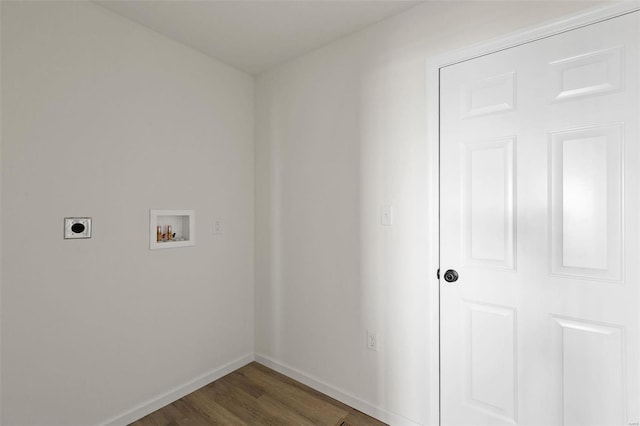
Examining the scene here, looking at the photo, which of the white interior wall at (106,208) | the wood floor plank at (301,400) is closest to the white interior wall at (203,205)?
the white interior wall at (106,208)

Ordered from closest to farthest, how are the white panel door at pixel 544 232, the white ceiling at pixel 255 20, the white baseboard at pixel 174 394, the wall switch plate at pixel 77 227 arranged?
the white panel door at pixel 544 232 < the wall switch plate at pixel 77 227 < the white ceiling at pixel 255 20 < the white baseboard at pixel 174 394

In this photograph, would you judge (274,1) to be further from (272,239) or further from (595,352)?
(595,352)

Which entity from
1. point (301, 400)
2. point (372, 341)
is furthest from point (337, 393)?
point (372, 341)

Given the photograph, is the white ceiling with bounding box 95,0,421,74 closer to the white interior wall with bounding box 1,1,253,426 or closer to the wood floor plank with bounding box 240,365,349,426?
the white interior wall with bounding box 1,1,253,426

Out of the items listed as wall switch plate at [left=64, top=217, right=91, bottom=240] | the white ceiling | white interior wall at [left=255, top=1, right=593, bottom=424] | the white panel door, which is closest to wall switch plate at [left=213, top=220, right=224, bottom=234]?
white interior wall at [left=255, top=1, right=593, bottom=424]

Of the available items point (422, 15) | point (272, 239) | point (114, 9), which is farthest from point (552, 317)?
point (114, 9)

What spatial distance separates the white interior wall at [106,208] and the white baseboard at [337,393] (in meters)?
0.33

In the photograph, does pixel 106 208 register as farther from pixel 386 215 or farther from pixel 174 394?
pixel 386 215

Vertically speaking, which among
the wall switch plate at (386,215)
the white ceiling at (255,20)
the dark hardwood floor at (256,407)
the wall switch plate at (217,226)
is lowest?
the dark hardwood floor at (256,407)

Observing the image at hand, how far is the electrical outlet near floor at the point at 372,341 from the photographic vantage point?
1.98m

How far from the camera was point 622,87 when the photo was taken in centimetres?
127

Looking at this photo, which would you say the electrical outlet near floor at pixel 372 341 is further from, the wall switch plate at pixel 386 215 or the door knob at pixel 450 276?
the wall switch plate at pixel 386 215

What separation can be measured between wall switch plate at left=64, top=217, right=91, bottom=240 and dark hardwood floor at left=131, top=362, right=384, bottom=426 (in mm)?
1201

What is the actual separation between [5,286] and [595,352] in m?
2.68
